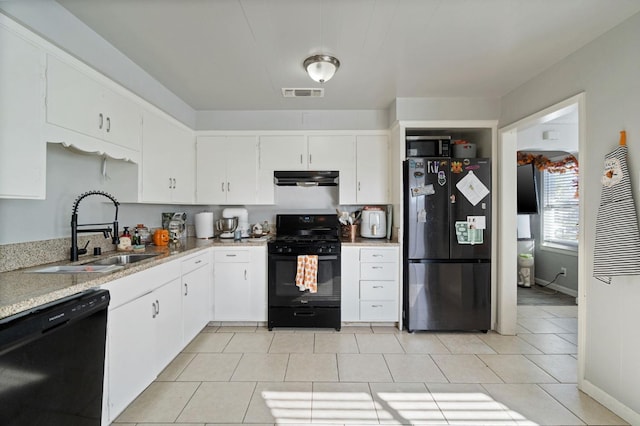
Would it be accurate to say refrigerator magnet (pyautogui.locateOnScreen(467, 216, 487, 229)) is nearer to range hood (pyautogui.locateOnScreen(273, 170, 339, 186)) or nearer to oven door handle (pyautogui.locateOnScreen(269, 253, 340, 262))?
oven door handle (pyautogui.locateOnScreen(269, 253, 340, 262))

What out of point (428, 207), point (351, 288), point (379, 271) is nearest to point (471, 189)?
point (428, 207)

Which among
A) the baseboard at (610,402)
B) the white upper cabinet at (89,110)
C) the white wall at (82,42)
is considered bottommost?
the baseboard at (610,402)

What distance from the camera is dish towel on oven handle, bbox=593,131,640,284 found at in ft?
5.54

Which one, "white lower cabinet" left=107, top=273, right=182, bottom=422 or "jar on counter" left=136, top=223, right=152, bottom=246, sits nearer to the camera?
"white lower cabinet" left=107, top=273, right=182, bottom=422

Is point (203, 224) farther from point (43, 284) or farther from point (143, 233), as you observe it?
point (43, 284)

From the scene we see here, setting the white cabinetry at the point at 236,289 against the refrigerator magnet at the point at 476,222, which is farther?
the white cabinetry at the point at 236,289

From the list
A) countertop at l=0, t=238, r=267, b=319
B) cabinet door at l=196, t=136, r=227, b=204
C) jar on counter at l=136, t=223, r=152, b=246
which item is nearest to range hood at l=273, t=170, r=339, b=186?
cabinet door at l=196, t=136, r=227, b=204

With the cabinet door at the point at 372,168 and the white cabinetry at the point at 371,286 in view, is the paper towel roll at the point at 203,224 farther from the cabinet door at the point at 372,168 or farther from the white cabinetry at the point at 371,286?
the cabinet door at the point at 372,168

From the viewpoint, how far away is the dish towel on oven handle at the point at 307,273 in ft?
9.70

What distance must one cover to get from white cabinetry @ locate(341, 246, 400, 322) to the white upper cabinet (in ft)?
7.29

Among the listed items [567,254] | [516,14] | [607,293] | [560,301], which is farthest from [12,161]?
[567,254]

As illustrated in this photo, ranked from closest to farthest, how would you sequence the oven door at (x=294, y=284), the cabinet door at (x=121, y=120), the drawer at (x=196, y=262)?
the cabinet door at (x=121, y=120)
the drawer at (x=196, y=262)
the oven door at (x=294, y=284)

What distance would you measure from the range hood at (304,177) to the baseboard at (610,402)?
2767mm

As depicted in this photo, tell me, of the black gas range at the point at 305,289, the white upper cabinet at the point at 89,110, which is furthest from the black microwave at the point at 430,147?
the white upper cabinet at the point at 89,110
